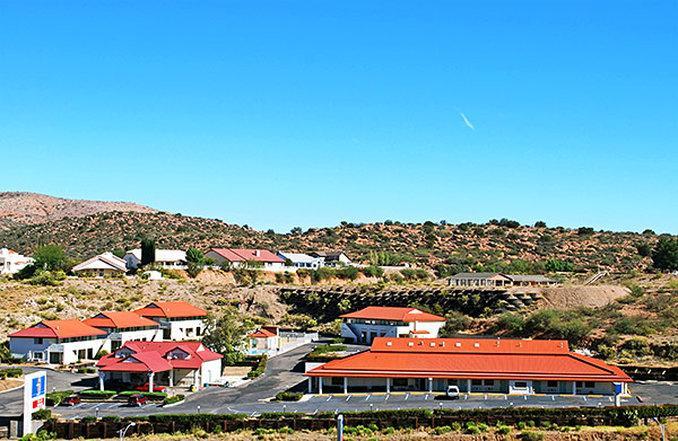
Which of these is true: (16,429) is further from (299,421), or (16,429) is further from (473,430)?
(473,430)

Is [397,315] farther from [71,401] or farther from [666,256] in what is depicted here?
[666,256]

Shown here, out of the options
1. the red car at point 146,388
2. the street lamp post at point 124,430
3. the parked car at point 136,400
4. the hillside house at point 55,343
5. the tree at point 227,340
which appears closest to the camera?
the street lamp post at point 124,430

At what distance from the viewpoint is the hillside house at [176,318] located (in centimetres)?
9031

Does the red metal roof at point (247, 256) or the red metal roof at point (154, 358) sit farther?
the red metal roof at point (247, 256)

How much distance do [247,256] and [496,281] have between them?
130 feet

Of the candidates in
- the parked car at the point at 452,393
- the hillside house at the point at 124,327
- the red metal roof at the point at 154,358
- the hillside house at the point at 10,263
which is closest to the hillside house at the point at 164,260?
the hillside house at the point at 10,263

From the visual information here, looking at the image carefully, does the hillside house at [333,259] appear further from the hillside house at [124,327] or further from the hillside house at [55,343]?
the hillside house at [55,343]

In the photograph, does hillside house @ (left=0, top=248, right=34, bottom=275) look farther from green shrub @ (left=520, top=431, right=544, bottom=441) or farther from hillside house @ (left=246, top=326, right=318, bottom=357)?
green shrub @ (left=520, top=431, right=544, bottom=441)

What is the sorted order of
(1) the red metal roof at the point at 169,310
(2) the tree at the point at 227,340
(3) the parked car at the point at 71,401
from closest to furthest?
(3) the parked car at the point at 71,401, (2) the tree at the point at 227,340, (1) the red metal roof at the point at 169,310

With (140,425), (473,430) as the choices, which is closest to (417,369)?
(473,430)

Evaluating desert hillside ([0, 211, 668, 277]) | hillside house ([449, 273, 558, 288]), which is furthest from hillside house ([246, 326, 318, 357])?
desert hillside ([0, 211, 668, 277])

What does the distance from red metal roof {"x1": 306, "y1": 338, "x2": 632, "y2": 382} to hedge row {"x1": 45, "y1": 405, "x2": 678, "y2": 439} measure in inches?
376

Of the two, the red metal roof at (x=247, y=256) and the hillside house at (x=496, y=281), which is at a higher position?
the red metal roof at (x=247, y=256)

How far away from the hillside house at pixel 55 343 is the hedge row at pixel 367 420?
27.3m
